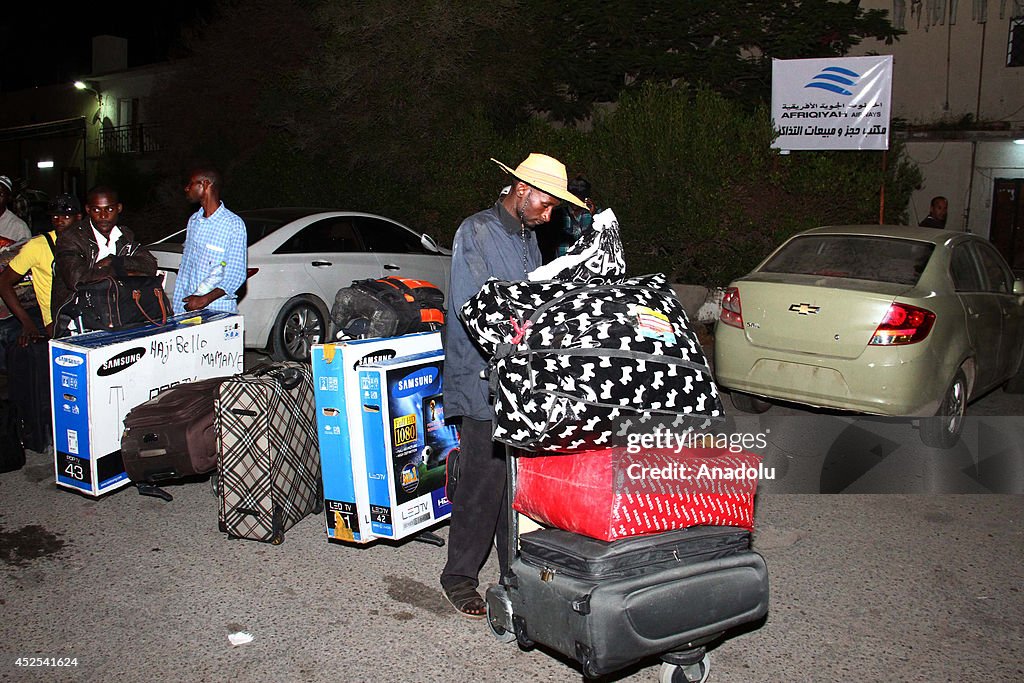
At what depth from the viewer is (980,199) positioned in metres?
18.8

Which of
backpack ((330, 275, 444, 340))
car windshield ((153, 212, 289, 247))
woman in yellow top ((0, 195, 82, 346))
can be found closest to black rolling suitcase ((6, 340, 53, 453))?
woman in yellow top ((0, 195, 82, 346))

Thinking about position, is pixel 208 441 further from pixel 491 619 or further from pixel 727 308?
pixel 727 308

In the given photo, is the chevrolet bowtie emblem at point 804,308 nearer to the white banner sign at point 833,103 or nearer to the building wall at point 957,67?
the white banner sign at point 833,103

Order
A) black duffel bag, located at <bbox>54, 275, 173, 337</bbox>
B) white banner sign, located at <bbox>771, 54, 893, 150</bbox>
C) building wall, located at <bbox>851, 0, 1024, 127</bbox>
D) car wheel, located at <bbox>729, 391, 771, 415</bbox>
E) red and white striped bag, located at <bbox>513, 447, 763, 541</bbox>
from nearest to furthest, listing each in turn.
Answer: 1. red and white striped bag, located at <bbox>513, 447, 763, 541</bbox>
2. black duffel bag, located at <bbox>54, 275, 173, 337</bbox>
3. car wheel, located at <bbox>729, 391, 771, 415</bbox>
4. white banner sign, located at <bbox>771, 54, 893, 150</bbox>
5. building wall, located at <bbox>851, 0, 1024, 127</bbox>

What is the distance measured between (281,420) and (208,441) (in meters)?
0.53

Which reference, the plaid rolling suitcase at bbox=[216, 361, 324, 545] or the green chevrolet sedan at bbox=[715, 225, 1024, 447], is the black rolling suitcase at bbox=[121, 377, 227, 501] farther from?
the green chevrolet sedan at bbox=[715, 225, 1024, 447]

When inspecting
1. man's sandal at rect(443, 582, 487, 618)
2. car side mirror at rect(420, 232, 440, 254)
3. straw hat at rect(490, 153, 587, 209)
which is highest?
straw hat at rect(490, 153, 587, 209)

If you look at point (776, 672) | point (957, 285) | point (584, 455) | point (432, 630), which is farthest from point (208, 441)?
point (957, 285)

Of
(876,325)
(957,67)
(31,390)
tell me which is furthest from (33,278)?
(957,67)

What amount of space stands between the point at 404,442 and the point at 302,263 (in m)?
5.21

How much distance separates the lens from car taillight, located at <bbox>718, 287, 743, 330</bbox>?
7.11 metres

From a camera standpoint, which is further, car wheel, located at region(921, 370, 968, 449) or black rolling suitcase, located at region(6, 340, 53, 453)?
car wheel, located at region(921, 370, 968, 449)

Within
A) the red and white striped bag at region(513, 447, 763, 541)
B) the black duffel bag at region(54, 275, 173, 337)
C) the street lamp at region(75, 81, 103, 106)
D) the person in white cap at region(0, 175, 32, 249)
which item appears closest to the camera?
the red and white striped bag at region(513, 447, 763, 541)

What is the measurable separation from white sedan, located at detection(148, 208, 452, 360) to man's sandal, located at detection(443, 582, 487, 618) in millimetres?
4786
